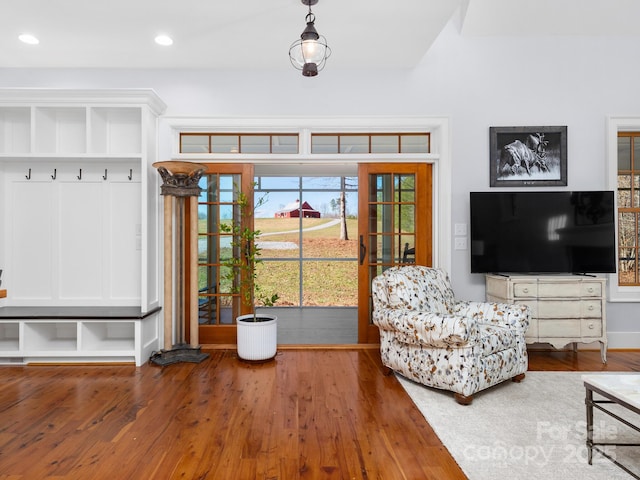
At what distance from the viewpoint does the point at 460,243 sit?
3.98 metres

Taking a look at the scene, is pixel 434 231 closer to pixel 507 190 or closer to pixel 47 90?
pixel 507 190

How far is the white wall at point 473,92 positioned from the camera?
3955 millimetres

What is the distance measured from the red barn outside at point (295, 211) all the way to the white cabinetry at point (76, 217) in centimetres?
402

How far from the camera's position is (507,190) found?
3965 millimetres

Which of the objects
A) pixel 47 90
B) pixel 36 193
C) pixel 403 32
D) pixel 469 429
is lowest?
pixel 469 429

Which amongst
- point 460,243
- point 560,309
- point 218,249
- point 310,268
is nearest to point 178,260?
point 218,249

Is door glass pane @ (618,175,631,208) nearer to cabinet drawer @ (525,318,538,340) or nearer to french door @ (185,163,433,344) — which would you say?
cabinet drawer @ (525,318,538,340)

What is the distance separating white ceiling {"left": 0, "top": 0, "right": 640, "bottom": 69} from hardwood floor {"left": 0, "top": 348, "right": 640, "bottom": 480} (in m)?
2.86

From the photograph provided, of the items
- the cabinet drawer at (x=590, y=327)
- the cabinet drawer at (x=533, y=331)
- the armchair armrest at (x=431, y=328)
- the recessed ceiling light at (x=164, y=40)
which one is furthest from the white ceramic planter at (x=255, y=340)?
the cabinet drawer at (x=590, y=327)

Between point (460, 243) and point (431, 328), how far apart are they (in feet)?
5.02

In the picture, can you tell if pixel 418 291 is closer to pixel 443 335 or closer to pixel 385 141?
pixel 443 335

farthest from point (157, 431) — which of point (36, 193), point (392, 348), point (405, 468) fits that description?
point (36, 193)

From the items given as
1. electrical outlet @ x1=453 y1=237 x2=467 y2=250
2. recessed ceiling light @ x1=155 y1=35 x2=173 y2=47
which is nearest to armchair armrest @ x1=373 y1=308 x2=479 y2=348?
electrical outlet @ x1=453 y1=237 x2=467 y2=250

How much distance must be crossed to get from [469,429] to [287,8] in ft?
10.3
